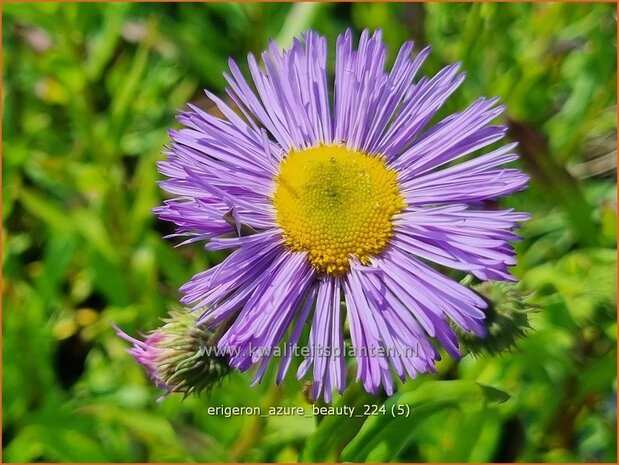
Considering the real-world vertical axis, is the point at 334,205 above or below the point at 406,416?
above

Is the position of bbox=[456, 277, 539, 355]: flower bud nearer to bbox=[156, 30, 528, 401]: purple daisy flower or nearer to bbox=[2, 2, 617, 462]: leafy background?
bbox=[156, 30, 528, 401]: purple daisy flower

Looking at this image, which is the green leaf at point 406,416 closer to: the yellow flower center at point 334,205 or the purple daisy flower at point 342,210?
the purple daisy flower at point 342,210

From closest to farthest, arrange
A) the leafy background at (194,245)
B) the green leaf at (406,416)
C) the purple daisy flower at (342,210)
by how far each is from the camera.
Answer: the purple daisy flower at (342,210) < the green leaf at (406,416) < the leafy background at (194,245)

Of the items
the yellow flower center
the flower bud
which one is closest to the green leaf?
the flower bud

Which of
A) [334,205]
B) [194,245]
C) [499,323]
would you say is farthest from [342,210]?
[194,245]

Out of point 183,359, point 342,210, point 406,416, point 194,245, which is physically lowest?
point 406,416

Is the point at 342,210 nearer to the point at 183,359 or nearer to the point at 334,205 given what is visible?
the point at 334,205

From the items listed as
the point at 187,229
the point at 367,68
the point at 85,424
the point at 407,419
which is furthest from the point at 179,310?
the point at 85,424

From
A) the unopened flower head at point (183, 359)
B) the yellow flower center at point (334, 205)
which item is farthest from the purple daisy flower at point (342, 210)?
the unopened flower head at point (183, 359)
